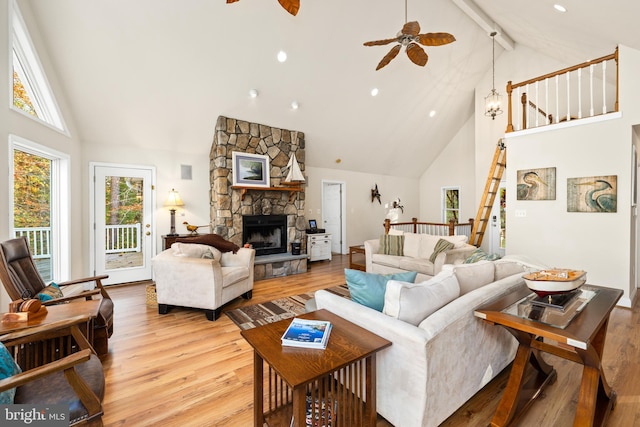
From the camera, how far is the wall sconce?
16.2ft

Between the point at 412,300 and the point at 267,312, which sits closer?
the point at 412,300

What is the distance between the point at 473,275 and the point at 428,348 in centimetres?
93

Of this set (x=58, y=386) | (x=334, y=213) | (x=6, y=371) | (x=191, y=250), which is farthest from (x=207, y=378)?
(x=334, y=213)

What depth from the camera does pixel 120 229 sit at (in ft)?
15.6

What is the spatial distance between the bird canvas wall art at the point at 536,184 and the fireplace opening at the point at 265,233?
424 centimetres

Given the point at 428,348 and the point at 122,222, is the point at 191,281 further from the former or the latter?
the point at 428,348

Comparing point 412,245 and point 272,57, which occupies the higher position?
point 272,57

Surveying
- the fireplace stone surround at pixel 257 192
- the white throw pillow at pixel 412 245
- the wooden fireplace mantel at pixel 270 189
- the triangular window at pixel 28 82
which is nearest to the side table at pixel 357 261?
the white throw pillow at pixel 412 245

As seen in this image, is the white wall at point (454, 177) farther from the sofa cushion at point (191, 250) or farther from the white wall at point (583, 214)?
the sofa cushion at point (191, 250)

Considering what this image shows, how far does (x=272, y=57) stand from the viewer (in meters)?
4.31

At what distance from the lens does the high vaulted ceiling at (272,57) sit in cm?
334

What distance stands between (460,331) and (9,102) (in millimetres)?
4130

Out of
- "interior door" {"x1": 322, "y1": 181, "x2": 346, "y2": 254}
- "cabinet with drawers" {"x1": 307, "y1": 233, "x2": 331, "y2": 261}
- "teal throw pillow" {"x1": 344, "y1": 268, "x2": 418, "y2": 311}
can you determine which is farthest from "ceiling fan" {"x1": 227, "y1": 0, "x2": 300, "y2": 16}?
"interior door" {"x1": 322, "y1": 181, "x2": 346, "y2": 254}

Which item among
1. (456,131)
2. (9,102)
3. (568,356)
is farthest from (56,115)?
(456,131)
